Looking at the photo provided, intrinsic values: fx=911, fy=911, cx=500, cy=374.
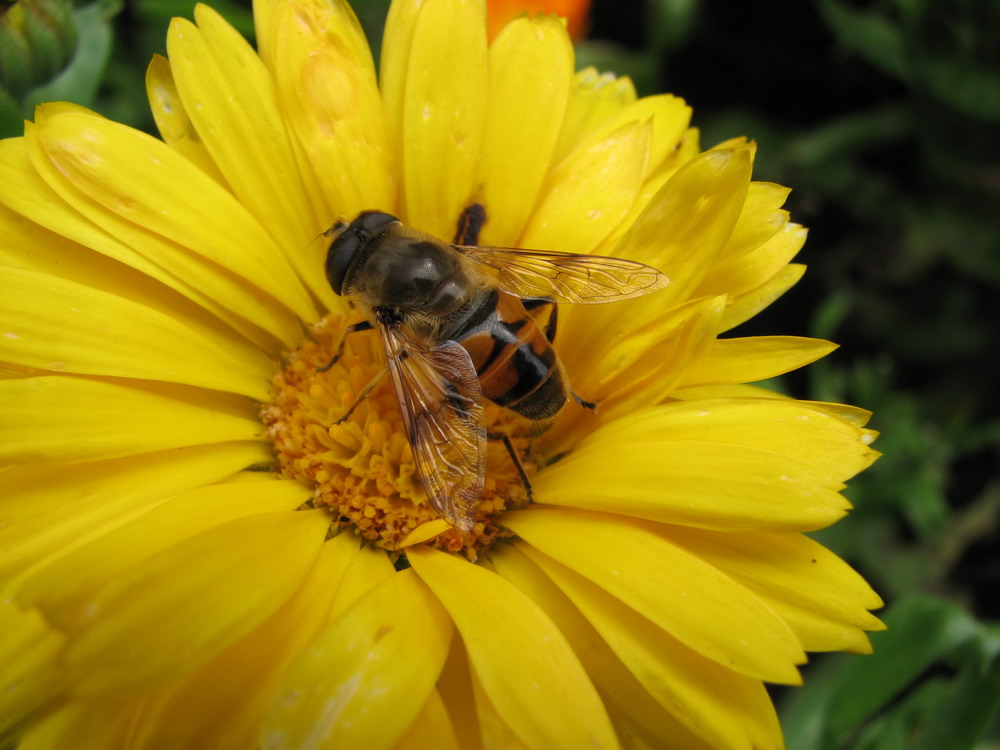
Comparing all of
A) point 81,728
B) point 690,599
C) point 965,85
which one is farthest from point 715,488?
point 965,85

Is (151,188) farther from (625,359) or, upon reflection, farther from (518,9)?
(518,9)

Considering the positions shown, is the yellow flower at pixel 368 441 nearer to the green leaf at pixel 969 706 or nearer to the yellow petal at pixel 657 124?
the yellow petal at pixel 657 124

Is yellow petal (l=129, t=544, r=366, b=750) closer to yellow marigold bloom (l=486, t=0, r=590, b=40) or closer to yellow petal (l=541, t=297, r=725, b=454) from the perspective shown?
yellow petal (l=541, t=297, r=725, b=454)

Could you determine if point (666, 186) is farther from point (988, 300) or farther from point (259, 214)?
point (988, 300)

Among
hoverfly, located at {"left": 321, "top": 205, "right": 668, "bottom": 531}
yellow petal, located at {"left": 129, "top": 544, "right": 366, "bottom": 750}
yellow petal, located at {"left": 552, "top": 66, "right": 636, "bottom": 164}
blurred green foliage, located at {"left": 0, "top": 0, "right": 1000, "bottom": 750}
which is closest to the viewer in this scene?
yellow petal, located at {"left": 129, "top": 544, "right": 366, "bottom": 750}

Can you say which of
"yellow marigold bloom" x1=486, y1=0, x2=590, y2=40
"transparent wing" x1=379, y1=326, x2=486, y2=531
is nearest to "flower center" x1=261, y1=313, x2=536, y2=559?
"transparent wing" x1=379, y1=326, x2=486, y2=531

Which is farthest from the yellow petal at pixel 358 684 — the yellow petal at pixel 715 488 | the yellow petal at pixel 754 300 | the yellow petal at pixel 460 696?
the yellow petal at pixel 754 300
